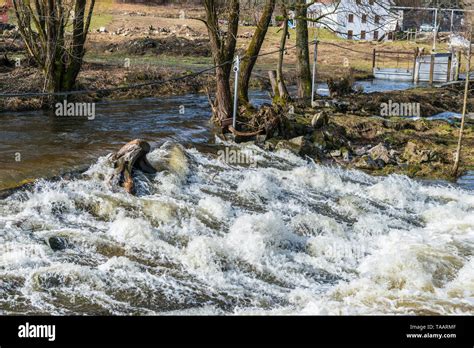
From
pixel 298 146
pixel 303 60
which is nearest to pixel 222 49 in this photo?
pixel 298 146

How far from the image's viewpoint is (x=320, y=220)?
1100 centimetres

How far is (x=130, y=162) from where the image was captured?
1201cm

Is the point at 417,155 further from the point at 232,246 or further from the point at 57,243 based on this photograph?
the point at 57,243

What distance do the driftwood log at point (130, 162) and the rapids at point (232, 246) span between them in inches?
10.5

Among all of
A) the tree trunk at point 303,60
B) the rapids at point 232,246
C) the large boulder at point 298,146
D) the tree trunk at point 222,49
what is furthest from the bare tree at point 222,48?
the tree trunk at point 303,60

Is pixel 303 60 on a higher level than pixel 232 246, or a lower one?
higher

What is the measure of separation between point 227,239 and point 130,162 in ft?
9.67

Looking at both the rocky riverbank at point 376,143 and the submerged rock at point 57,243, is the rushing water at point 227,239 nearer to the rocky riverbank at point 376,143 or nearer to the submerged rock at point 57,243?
the submerged rock at point 57,243

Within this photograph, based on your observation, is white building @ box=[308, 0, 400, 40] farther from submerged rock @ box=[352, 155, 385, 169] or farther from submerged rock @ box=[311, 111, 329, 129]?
submerged rock @ box=[352, 155, 385, 169]

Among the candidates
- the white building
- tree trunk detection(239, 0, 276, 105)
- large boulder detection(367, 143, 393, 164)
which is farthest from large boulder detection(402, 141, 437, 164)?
tree trunk detection(239, 0, 276, 105)

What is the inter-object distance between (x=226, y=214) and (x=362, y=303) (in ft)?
11.4

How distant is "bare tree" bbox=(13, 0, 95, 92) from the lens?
18.1 metres

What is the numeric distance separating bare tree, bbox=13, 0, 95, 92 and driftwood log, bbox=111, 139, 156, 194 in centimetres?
712

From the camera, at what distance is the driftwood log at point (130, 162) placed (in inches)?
462
